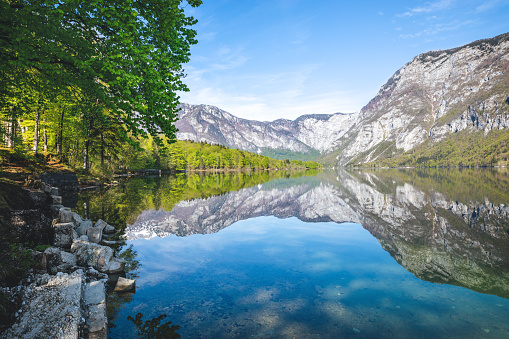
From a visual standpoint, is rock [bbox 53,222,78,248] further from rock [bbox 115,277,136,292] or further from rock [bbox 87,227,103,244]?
rock [bbox 115,277,136,292]

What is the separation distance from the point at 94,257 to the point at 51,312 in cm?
493

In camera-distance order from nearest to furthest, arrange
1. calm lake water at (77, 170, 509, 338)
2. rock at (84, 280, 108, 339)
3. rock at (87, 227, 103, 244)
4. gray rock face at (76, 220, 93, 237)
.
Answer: rock at (84, 280, 108, 339), calm lake water at (77, 170, 509, 338), gray rock face at (76, 220, 93, 237), rock at (87, 227, 103, 244)

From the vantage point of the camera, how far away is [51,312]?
6.50 metres

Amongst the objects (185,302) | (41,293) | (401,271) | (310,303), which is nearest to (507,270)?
(401,271)

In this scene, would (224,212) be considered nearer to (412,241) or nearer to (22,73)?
(412,241)

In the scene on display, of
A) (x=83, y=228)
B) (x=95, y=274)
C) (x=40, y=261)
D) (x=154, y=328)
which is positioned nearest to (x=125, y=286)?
(x=95, y=274)

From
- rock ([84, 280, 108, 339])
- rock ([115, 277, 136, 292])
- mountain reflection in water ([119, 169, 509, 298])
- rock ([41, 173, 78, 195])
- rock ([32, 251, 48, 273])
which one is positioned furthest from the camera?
rock ([41, 173, 78, 195])

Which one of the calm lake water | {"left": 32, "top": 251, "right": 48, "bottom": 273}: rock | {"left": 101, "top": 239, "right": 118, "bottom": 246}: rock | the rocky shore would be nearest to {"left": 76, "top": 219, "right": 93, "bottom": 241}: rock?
{"left": 101, "top": 239, "right": 118, "bottom": 246}: rock

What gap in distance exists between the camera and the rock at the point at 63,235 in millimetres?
11773

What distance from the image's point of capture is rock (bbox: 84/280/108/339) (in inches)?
265

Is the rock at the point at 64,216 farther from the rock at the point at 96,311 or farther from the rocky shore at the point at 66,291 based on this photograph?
the rock at the point at 96,311

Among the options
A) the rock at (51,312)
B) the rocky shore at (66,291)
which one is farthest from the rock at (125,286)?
the rock at (51,312)

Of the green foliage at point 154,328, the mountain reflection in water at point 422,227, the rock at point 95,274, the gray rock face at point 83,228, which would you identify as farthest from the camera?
the gray rock face at point 83,228

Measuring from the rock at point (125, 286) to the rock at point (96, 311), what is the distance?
1.56 meters
